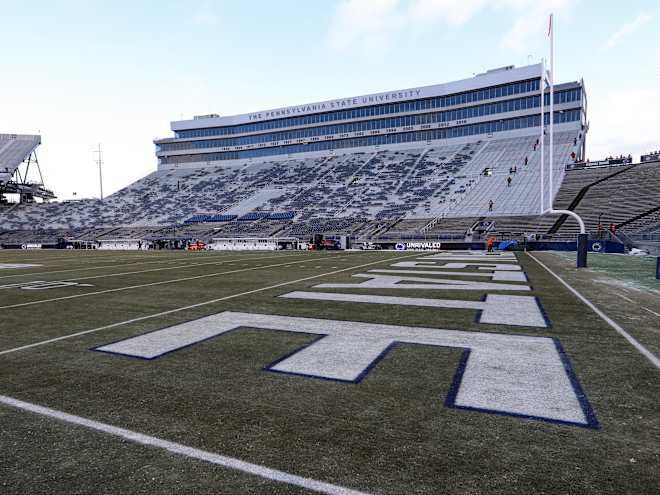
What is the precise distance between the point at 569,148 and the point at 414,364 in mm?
53833

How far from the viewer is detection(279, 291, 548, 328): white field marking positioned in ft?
22.6

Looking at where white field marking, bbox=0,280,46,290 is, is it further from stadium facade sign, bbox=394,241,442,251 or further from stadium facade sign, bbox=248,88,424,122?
stadium facade sign, bbox=248,88,424,122

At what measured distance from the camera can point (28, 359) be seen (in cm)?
505

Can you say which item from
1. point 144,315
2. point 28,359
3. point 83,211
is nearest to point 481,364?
point 28,359

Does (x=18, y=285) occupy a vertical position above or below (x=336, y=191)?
below

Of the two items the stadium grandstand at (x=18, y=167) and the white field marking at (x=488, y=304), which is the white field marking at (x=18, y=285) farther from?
the stadium grandstand at (x=18, y=167)

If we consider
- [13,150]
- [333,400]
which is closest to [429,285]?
A: [333,400]

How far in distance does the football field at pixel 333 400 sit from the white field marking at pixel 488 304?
100 mm

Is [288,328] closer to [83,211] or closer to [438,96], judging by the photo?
[438,96]

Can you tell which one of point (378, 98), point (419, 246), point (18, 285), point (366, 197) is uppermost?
point (378, 98)

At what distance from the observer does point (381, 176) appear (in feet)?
185

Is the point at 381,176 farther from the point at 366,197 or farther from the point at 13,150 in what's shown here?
the point at 13,150

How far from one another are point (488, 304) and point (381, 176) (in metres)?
49.4

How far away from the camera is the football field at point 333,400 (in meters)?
2.59
